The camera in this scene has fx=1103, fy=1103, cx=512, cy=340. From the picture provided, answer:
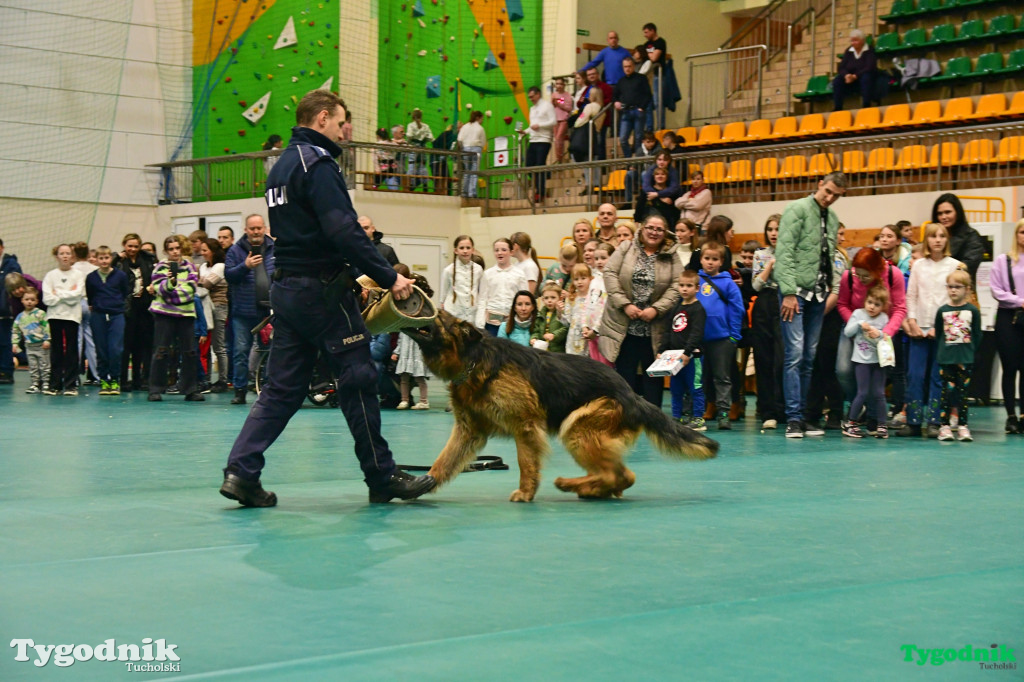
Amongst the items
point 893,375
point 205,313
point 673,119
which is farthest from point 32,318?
point 673,119

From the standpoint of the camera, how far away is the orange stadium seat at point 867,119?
1781cm

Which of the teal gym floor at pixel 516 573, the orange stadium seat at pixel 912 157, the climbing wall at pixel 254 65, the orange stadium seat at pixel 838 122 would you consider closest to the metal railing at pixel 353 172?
the climbing wall at pixel 254 65

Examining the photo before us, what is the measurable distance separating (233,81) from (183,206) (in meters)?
2.80

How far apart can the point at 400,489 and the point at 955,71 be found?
1611 cm

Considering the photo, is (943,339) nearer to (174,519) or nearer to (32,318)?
(174,519)

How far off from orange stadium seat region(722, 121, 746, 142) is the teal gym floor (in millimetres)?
12805

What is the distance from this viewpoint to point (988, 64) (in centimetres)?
1838

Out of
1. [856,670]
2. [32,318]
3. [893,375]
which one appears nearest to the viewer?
[856,670]

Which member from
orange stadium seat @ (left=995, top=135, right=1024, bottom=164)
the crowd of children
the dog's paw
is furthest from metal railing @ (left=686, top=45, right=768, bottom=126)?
the dog's paw

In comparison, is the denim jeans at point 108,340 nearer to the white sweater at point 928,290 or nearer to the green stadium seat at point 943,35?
the white sweater at point 928,290

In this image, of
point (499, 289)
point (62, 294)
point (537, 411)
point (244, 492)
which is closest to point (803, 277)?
point (499, 289)

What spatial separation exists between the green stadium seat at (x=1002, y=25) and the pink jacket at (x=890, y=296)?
11.1 meters

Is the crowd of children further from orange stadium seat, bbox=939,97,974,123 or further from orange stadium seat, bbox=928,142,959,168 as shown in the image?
orange stadium seat, bbox=939,97,974,123

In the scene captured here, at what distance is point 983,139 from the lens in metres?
15.0
